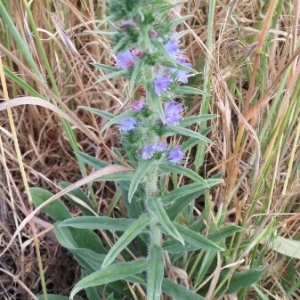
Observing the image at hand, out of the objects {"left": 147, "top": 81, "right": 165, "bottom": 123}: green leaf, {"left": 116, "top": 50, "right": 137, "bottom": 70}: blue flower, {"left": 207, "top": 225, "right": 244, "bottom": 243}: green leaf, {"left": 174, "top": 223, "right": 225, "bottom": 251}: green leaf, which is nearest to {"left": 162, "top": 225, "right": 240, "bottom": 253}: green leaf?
{"left": 207, "top": 225, "right": 244, "bottom": 243}: green leaf

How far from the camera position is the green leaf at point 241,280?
1.86m

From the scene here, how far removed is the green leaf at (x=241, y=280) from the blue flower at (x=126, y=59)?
90 centimetres

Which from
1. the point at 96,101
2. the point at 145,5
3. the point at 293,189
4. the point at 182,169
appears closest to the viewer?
the point at 145,5

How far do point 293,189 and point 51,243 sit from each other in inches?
41.9

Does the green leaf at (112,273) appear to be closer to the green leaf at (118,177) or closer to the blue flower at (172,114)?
the green leaf at (118,177)

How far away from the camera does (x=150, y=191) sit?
1706 millimetres

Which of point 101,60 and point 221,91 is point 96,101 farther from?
point 221,91

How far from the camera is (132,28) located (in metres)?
1.33

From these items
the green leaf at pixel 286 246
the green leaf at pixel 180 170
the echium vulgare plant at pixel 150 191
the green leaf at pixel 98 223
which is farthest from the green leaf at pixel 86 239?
the green leaf at pixel 286 246

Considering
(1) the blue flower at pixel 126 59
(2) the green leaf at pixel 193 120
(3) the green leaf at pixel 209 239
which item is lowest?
(3) the green leaf at pixel 209 239

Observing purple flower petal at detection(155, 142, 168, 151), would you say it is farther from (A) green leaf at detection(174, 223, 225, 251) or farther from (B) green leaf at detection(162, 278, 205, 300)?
(B) green leaf at detection(162, 278, 205, 300)

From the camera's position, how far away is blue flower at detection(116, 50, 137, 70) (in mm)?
1392

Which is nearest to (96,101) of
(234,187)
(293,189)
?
(234,187)

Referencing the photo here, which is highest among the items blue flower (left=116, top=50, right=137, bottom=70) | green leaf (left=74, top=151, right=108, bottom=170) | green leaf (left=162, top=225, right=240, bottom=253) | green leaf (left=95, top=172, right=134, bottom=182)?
blue flower (left=116, top=50, right=137, bottom=70)
